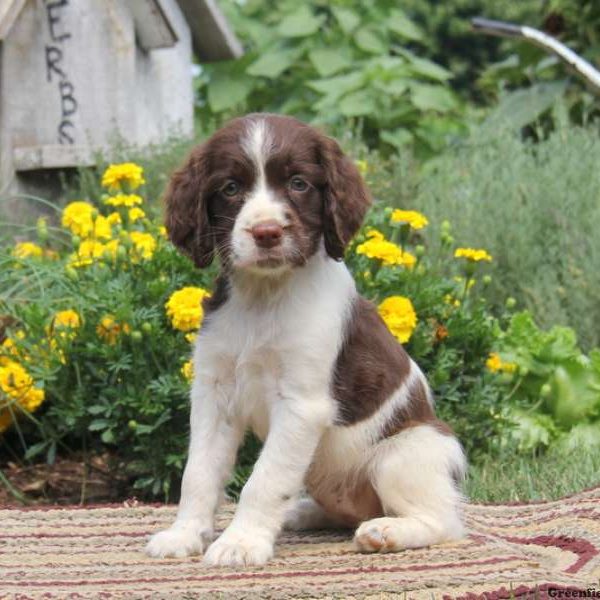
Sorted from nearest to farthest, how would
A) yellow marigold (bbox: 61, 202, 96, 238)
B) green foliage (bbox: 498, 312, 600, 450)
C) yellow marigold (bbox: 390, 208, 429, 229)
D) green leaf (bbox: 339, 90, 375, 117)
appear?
1. yellow marigold (bbox: 390, 208, 429, 229)
2. yellow marigold (bbox: 61, 202, 96, 238)
3. green foliage (bbox: 498, 312, 600, 450)
4. green leaf (bbox: 339, 90, 375, 117)

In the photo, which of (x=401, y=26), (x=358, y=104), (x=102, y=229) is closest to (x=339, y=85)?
(x=358, y=104)

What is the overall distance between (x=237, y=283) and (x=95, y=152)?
4.44 meters

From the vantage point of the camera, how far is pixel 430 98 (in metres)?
9.99

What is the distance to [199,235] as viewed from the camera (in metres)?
3.94

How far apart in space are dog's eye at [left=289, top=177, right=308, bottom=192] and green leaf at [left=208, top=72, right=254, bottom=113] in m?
7.10

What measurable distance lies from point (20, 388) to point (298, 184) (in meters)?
2.22

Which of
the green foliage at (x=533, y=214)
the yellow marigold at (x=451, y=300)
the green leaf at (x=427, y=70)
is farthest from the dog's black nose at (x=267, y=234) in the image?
the green leaf at (x=427, y=70)

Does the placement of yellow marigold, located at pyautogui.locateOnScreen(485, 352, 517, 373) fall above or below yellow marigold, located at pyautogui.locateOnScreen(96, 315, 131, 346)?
below

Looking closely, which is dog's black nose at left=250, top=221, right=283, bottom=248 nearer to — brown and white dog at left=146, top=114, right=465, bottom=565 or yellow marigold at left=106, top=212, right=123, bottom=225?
brown and white dog at left=146, top=114, right=465, bottom=565

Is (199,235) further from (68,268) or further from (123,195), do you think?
(123,195)

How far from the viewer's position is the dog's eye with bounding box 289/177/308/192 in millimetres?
3794

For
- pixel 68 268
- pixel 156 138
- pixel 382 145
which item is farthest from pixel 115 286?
pixel 382 145

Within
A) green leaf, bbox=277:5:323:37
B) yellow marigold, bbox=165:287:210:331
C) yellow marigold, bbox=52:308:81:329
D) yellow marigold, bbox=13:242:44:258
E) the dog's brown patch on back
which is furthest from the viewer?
green leaf, bbox=277:5:323:37

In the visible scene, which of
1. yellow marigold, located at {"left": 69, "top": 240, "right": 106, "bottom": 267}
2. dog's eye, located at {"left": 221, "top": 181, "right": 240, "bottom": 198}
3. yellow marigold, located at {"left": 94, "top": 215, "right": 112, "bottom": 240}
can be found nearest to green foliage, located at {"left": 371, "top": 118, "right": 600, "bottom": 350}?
yellow marigold, located at {"left": 94, "top": 215, "right": 112, "bottom": 240}
